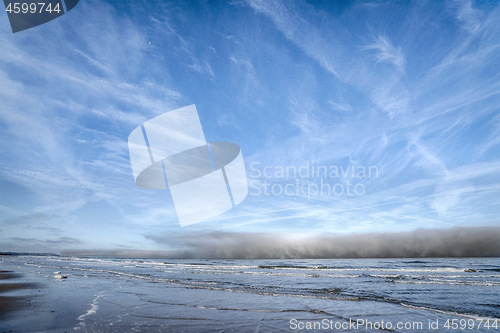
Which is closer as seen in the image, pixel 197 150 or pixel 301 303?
pixel 301 303

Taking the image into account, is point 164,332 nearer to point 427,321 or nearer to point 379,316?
point 379,316

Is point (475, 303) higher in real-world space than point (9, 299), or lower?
lower

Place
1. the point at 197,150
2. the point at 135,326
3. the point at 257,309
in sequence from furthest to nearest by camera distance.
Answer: the point at 197,150, the point at 257,309, the point at 135,326

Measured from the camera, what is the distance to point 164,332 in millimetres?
6227

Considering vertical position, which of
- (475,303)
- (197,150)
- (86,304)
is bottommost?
(475,303)

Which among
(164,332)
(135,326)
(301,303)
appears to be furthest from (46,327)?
(301,303)

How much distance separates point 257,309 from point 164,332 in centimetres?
417

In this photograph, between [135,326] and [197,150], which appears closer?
[135,326]

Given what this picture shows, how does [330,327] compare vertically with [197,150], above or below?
below

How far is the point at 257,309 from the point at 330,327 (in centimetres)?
315

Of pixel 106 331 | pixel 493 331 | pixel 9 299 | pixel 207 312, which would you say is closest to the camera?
pixel 106 331

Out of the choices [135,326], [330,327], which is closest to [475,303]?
[330,327]

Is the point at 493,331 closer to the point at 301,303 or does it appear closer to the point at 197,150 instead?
the point at 301,303

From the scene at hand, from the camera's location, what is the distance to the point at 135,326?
6.70 metres
